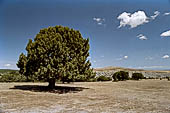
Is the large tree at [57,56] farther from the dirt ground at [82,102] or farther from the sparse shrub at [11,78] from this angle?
the sparse shrub at [11,78]

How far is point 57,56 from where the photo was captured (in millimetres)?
14133

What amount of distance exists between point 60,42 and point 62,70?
2.74 m

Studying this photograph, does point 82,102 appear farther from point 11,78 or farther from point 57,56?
point 11,78

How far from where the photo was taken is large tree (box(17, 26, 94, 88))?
13.8m

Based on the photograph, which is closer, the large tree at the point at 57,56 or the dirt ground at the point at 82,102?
the dirt ground at the point at 82,102

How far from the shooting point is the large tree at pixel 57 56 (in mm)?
13787

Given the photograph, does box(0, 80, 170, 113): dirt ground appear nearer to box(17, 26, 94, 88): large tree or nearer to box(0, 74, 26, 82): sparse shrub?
box(17, 26, 94, 88): large tree

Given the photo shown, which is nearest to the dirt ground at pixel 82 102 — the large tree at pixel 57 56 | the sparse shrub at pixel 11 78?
the large tree at pixel 57 56

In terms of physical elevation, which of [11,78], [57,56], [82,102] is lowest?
[82,102]

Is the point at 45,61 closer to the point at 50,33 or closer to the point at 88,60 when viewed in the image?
the point at 50,33

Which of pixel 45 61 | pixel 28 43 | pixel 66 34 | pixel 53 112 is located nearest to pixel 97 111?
pixel 53 112

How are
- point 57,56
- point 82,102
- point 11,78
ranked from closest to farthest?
point 82,102 < point 57,56 < point 11,78

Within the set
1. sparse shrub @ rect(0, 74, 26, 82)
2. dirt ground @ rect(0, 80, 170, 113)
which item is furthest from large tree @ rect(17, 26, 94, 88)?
sparse shrub @ rect(0, 74, 26, 82)

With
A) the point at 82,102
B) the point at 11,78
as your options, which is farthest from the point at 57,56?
the point at 11,78
